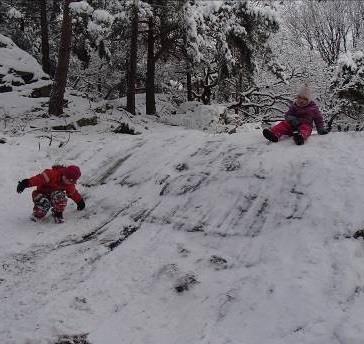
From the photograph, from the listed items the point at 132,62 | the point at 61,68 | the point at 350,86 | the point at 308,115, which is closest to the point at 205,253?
the point at 308,115

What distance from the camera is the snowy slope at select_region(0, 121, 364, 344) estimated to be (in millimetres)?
3902

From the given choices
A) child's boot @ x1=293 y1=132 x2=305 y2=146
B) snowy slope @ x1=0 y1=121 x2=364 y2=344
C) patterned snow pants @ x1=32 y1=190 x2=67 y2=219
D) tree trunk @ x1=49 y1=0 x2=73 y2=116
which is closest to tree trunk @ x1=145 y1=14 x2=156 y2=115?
tree trunk @ x1=49 y1=0 x2=73 y2=116

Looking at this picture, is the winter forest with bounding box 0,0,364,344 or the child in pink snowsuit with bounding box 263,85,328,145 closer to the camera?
the winter forest with bounding box 0,0,364,344

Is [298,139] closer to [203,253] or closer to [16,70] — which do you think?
[203,253]

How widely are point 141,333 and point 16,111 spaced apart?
1080 centimetres

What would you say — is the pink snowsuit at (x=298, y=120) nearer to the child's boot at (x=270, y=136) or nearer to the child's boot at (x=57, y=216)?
the child's boot at (x=270, y=136)

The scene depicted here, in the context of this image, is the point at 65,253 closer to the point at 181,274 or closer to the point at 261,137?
the point at 181,274

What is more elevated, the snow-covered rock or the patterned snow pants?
the snow-covered rock

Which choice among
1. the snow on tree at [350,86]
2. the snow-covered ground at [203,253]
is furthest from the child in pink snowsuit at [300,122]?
the snow on tree at [350,86]

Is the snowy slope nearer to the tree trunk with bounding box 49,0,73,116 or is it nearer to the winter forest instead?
the winter forest

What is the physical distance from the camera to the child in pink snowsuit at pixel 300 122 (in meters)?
6.64

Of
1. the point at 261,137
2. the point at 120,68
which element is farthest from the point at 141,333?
the point at 120,68

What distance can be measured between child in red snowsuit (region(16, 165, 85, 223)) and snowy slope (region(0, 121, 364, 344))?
240 millimetres

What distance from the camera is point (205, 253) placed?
16.2ft
